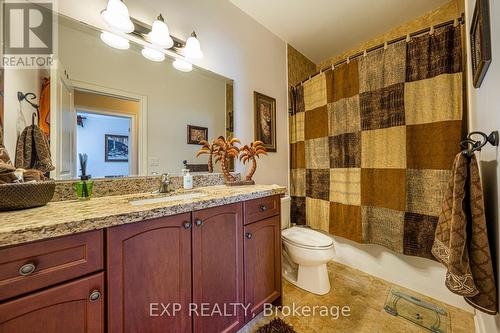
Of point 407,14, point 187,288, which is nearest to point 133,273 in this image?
point 187,288

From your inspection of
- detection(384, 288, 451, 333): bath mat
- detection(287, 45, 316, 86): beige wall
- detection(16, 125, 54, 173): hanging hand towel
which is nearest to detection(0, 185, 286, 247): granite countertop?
detection(16, 125, 54, 173): hanging hand towel

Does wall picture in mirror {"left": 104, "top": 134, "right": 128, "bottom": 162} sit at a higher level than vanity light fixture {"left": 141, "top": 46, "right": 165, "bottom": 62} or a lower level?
lower

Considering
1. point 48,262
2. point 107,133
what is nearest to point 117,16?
point 107,133

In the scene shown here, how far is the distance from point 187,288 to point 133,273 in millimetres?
270

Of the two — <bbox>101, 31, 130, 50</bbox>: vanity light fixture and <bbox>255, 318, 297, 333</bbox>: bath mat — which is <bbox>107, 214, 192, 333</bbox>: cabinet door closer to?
<bbox>255, 318, 297, 333</bbox>: bath mat

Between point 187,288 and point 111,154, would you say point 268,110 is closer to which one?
point 111,154

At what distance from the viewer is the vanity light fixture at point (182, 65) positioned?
4.85 feet

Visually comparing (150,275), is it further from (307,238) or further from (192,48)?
(192,48)

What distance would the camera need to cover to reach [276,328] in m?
1.27

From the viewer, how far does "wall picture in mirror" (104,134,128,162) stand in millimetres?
1189

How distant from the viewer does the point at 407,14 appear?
186 cm

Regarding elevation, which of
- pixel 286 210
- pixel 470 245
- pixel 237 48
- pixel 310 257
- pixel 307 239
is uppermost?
pixel 237 48

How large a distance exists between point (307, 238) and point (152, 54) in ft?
5.94

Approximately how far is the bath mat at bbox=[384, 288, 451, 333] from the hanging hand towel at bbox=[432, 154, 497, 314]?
0.70 metres
